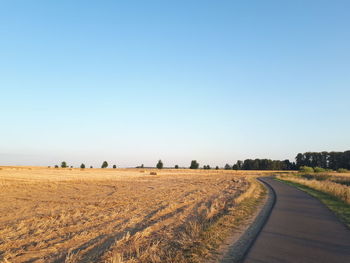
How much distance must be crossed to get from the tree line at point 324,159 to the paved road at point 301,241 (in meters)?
147

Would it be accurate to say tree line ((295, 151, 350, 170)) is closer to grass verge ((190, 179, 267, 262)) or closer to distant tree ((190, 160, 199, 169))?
distant tree ((190, 160, 199, 169))

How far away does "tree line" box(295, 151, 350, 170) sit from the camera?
461ft

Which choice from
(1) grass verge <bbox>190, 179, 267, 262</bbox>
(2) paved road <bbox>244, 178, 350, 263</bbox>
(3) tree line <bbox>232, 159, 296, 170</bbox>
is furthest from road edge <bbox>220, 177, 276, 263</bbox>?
(3) tree line <bbox>232, 159, 296, 170</bbox>

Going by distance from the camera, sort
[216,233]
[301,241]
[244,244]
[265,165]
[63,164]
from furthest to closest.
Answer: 1. [265,165]
2. [63,164]
3. [216,233]
4. [301,241]
5. [244,244]

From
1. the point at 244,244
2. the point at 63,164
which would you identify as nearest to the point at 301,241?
the point at 244,244

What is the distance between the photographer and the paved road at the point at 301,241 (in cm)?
704

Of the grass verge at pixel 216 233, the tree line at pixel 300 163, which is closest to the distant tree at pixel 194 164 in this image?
the tree line at pixel 300 163

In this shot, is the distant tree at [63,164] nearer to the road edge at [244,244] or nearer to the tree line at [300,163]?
the tree line at [300,163]

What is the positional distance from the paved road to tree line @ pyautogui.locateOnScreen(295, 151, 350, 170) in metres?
147

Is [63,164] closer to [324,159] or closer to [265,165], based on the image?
[265,165]

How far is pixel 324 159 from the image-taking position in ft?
500

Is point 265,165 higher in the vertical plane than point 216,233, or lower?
higher

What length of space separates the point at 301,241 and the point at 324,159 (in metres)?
164

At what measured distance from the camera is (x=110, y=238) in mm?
9773
